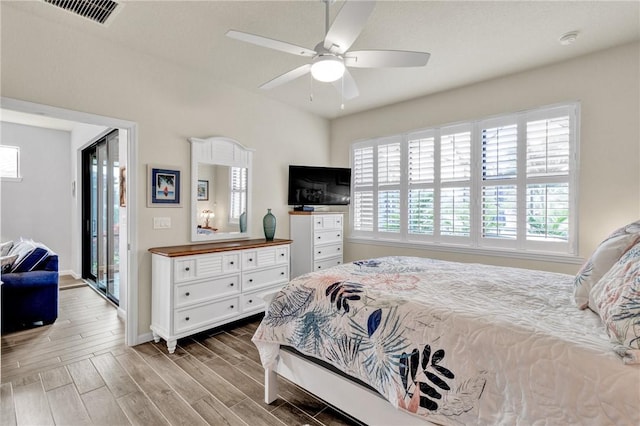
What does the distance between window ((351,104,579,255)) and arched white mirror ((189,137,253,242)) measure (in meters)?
1.87

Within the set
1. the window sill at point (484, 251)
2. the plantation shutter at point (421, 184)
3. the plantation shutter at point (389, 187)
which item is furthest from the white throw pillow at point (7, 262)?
the plantation shutter at point (421, 184)

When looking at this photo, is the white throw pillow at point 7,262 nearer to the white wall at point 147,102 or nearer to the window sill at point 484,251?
the white wall at point 147,102

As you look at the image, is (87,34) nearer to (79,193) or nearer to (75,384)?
(75,384)

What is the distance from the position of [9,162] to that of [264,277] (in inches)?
202

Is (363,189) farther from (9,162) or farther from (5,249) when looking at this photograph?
(9,162)

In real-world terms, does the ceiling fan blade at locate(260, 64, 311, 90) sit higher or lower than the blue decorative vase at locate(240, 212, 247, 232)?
higher

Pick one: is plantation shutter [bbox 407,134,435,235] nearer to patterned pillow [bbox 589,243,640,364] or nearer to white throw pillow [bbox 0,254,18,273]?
patterned pillow [bbox 589,243,640,364]

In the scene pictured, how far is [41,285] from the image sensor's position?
330 centimetres

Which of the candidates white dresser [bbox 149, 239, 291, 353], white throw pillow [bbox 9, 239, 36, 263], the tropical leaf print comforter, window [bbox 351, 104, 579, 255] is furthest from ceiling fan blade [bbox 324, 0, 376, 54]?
white throw pillow [bbox 9, 239, 36, 263]

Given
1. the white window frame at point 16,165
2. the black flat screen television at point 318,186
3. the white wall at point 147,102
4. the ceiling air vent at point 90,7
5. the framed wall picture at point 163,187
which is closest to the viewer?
the ceiling air vent at point 90,7

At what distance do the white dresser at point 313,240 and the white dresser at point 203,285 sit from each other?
77 centimetres

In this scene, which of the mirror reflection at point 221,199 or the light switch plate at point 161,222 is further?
the mirror reflection at point 221,199

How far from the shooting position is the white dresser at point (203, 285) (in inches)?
110

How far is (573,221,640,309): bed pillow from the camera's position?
1.53 metres
